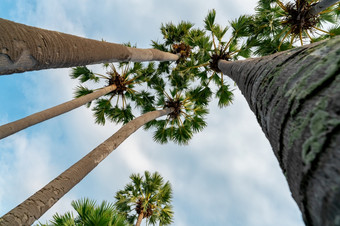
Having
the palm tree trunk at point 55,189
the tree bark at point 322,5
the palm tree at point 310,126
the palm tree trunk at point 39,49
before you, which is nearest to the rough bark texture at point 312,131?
the palm tree at point 310,126

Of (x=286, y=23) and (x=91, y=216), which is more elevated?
(x=286, y=23)

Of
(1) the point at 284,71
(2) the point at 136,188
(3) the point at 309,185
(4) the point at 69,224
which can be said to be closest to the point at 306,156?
(3) the point at 309,185

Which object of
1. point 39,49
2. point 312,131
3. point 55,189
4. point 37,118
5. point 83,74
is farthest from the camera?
point 83,74

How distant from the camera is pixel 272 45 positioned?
674cm

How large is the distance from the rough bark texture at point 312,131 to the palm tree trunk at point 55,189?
3.12 m

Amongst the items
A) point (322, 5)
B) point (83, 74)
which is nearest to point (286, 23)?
point (322, 5)

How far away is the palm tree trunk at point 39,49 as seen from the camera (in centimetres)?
149

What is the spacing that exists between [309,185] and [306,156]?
0.09m

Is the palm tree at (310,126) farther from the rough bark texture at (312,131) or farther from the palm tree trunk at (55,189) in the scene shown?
the palm tree trunk at (55,189)

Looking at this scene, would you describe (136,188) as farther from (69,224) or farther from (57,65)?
(57,65)

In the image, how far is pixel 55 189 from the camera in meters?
3.11

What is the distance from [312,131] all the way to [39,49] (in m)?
2.15

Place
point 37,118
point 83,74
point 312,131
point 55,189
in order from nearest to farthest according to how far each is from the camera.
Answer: point 312,131 < point 55,189 < point 37,118 < point 83,74

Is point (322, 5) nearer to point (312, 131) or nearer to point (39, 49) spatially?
point (312, 131)
